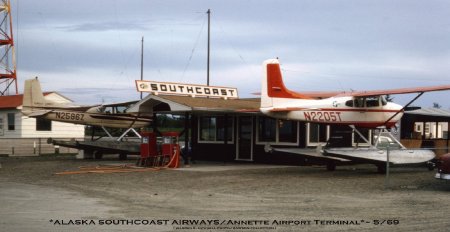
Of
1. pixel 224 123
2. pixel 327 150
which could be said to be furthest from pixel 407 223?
pixel 224 123

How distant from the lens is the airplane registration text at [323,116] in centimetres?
2142

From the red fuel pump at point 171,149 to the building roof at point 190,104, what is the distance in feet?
3.32

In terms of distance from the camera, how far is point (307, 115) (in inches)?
845

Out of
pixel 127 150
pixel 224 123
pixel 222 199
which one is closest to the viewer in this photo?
pixel 222 199

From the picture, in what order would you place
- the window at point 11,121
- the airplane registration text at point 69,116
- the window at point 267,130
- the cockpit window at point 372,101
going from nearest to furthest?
the cockpit window at point 372,101, the window at point 267,130, the airplane registration text at point 69,116, the window at point 11,121

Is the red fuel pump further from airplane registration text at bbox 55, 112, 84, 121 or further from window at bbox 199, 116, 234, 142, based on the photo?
airplane registration text at bbox 55, 112, 84, 121

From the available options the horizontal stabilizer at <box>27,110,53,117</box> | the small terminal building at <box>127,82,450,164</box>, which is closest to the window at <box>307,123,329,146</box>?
the small terminal building at <box>127,82,450,164</box>

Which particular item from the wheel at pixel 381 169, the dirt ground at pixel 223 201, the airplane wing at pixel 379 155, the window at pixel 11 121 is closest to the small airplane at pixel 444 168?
the dirt ground at pixel 223 201

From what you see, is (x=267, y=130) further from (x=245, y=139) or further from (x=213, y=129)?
(x=213, y=129)

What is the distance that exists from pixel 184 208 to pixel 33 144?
85.1 feet

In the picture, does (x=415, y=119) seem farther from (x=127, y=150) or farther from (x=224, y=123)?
(x=127, y=150)

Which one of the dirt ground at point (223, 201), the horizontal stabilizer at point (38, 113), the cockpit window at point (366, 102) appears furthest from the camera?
the horizontal stabilizer at point (38, 113)

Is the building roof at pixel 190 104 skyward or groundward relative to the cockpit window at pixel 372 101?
groundward

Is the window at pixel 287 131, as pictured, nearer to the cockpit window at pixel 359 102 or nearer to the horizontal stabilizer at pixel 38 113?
the cockpit window at pixel 359 102
